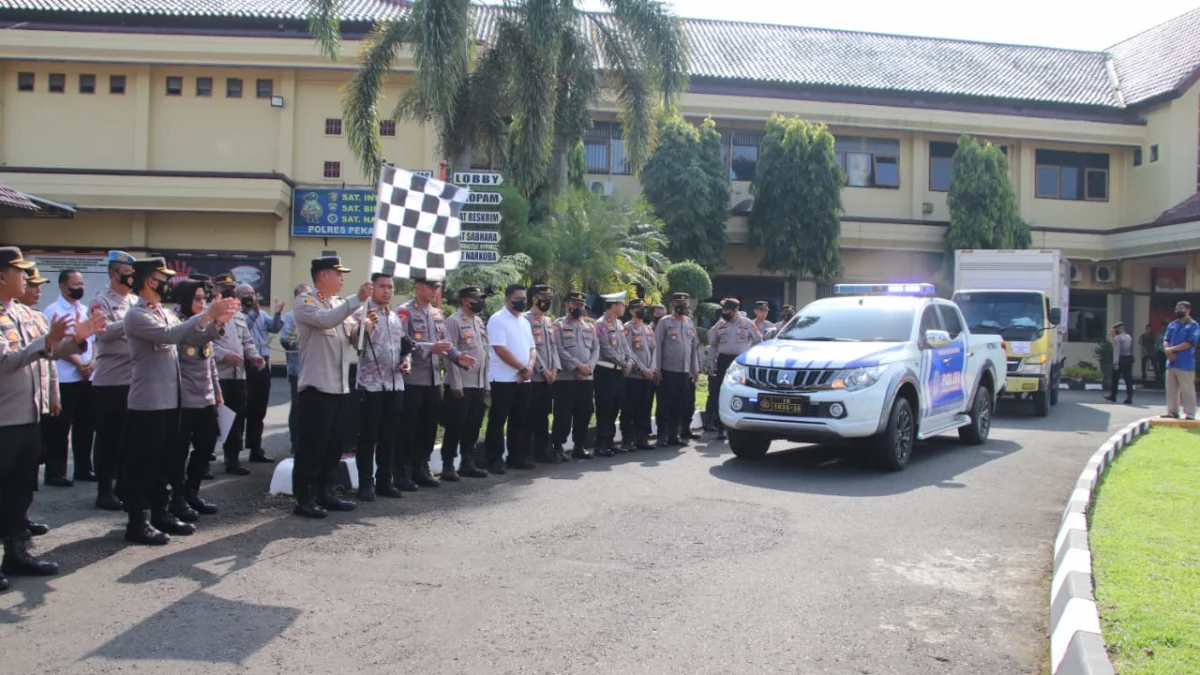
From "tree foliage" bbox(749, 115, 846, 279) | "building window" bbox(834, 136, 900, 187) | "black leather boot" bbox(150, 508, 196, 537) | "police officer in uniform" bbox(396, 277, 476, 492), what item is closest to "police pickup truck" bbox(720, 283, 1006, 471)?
"police officer in uniform" bbox(396, 277, 476, 492)

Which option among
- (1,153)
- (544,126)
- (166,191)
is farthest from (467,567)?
Answer: (1,153)

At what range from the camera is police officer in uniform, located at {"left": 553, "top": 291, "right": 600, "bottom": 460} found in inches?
420

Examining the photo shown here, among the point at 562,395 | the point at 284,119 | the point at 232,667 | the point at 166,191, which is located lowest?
the point at 232,667

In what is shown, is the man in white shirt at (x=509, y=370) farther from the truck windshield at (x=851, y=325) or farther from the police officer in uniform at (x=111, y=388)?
the police officer in uniform at (x=111, y=388)

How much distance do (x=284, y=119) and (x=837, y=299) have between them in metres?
18.4

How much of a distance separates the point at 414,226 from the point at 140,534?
10.3 ft

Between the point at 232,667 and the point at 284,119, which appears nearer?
the point at 232,667

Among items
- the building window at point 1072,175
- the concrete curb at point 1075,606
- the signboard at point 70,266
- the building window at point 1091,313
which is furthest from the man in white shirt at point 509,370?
the building window at point 1091,313

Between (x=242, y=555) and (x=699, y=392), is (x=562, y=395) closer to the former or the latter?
(x=242, y=555)

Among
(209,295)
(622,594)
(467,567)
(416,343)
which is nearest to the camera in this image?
(622,594)

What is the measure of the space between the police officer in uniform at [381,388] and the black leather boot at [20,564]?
2788 mm

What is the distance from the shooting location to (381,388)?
795 cm

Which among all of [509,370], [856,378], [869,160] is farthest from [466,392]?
[869,160]

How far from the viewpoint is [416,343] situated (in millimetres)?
8391
